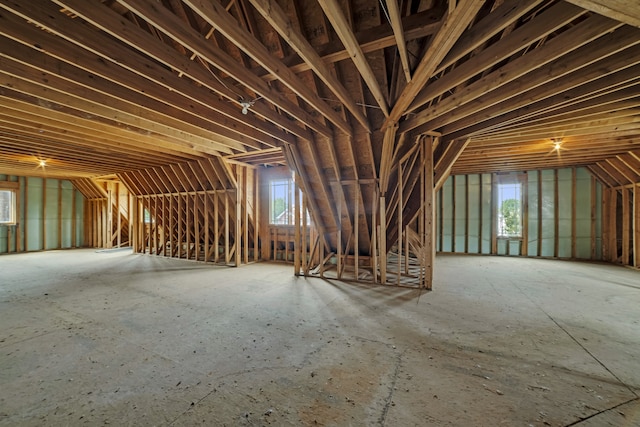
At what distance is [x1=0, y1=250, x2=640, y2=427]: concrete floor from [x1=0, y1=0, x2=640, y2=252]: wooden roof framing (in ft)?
7.65

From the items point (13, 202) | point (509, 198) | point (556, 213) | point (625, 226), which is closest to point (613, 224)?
point (625, 226)

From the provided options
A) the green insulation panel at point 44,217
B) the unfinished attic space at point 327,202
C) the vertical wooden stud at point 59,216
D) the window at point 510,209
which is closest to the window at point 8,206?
the green insulation panel at point 44,217

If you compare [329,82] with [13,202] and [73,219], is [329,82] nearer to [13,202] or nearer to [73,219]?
[13,202]

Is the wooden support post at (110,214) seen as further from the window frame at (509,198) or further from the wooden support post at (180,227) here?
the window frame at (509,198)

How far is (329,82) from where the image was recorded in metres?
2.49

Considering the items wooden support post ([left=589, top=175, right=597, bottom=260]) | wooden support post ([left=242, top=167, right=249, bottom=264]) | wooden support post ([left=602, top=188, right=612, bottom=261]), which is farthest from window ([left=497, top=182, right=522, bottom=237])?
wooden support post ([left=242, top=167, right=249, bottom=264])

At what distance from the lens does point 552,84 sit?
8.93ft

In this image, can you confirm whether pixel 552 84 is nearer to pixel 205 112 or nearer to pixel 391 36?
pixel 391 36

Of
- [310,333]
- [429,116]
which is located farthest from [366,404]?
[429,116]

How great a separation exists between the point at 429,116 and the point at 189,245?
23.8ft

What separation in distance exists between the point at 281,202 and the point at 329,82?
518 centimetres

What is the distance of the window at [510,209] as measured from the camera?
8.14m

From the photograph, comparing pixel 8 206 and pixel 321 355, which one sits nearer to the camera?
pixel 321 355

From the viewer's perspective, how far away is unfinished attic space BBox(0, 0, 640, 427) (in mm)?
1773
